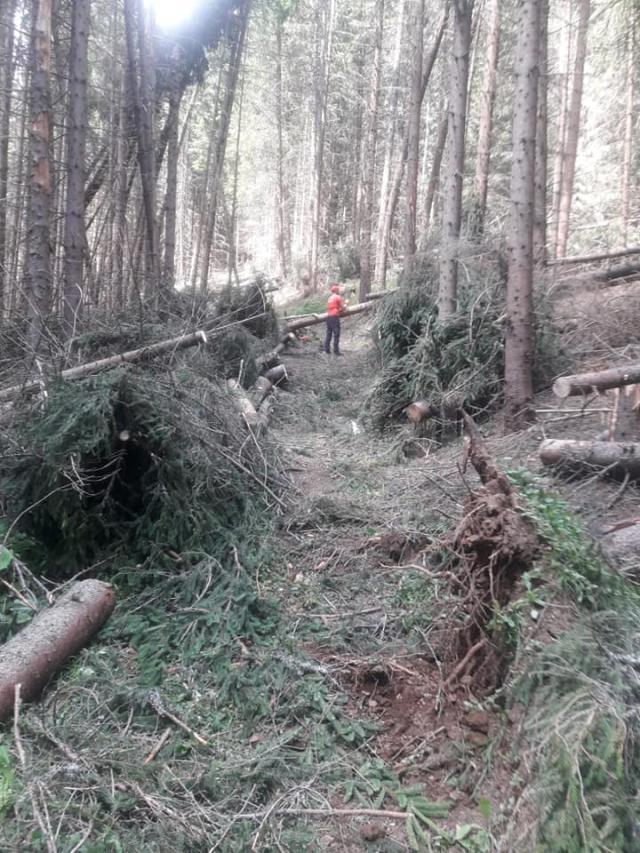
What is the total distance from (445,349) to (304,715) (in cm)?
579

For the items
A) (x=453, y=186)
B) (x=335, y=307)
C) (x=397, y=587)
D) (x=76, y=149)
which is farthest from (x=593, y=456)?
(x=335, y=307)

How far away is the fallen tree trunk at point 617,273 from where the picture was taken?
10.8 metres

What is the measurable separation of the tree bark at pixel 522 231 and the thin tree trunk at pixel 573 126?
28.0 ft

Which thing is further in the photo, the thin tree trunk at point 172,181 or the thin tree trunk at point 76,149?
the thin tree trunk at point 172,181

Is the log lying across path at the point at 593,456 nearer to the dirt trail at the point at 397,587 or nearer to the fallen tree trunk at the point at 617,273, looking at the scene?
the dirt trail at the point at 397,587

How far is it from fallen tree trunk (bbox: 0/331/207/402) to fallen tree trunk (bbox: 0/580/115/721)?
2.03 meters

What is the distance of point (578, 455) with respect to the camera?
5.22m

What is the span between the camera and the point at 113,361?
6148 millimetres

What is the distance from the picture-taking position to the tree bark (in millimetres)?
6812

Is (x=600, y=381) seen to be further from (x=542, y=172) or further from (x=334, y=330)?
(x=334, y=330)

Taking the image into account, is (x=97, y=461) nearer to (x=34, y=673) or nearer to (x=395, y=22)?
(x=34, y=673)

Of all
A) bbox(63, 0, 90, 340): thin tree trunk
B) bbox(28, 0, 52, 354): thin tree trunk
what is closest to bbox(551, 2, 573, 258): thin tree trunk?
bbox(63, 0, 90, 340): thin tree trunk

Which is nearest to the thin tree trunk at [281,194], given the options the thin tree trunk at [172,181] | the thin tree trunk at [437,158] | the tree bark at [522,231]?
the thin tree trunk at [437,158]

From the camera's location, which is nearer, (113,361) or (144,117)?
(113,361)
